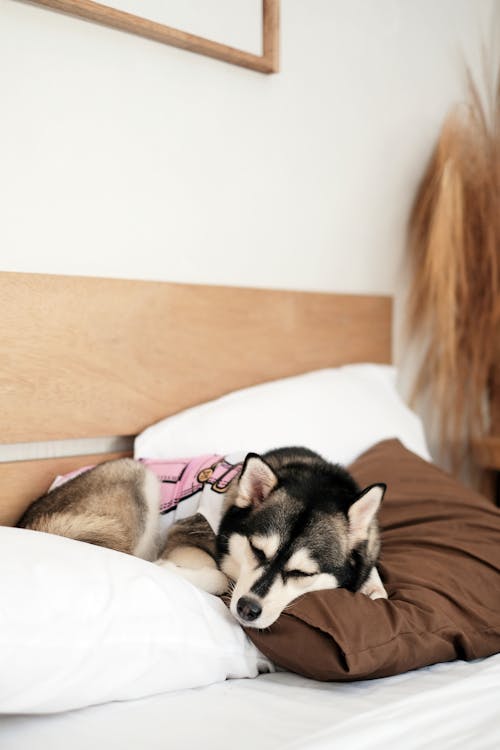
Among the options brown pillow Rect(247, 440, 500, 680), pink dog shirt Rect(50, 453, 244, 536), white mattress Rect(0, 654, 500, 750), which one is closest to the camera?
white mattress Rect(0, 654, 500, 750)

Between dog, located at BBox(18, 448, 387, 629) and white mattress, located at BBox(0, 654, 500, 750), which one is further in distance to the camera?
dog, located at BBox(18, 448, 387, 629)

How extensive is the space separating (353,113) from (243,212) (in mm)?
690

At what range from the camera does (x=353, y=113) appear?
282 cm

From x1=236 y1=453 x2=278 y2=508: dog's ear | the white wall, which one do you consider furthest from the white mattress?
the white wall

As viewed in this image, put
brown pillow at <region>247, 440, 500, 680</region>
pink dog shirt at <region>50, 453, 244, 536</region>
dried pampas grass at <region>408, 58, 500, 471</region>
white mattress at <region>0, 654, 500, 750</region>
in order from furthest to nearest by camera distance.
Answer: dried pampas grass at <region>408, 58, 500, 471</region> → pink dog shirt at <region>50, 453, 244, 536</region> → brown pillow at <region>247, 440, 500, 680</region> → white mattress at <region>0, 654, 500, 750</region>

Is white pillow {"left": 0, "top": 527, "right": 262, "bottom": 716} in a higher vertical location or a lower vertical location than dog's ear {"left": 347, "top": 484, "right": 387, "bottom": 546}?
lower

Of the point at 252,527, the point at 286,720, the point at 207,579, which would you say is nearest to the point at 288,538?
the point at 252,527

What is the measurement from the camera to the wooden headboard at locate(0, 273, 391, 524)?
192 centimetres

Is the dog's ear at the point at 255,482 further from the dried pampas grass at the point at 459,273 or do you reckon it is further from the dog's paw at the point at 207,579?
the dried pampas grass at the point at 459,273

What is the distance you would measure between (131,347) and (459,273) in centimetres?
150

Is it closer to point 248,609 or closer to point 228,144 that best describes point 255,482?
point 248,609

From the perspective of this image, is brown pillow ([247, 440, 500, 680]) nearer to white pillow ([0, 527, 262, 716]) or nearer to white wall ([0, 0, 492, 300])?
white pillow ([0, 527, 262, 716])

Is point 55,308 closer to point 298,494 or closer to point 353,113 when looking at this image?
point 298,494

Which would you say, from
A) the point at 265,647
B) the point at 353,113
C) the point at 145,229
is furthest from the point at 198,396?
the point at 353,113
